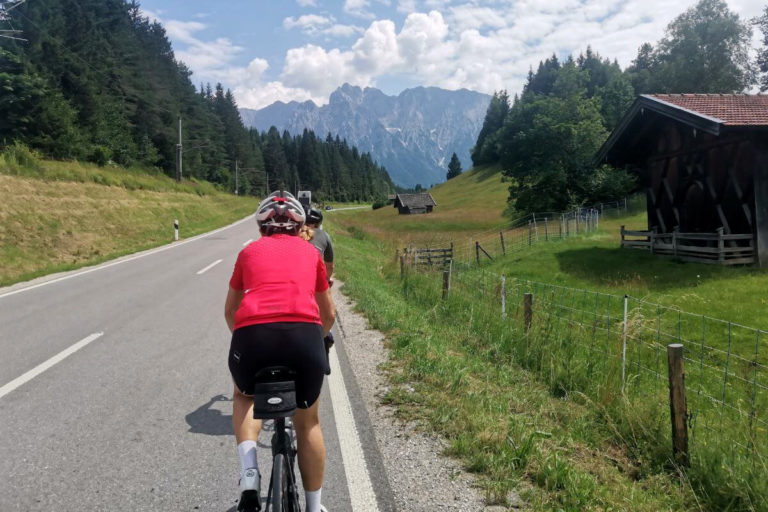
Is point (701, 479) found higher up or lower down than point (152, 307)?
lower down

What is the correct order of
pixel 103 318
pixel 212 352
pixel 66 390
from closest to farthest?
1. pixel 66 390
2. pixel 212 352
3. pixel 103 318

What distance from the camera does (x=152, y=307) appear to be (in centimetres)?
866

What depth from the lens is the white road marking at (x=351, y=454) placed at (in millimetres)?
3070

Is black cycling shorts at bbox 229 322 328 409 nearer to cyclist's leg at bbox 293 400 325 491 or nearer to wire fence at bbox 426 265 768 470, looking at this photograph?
cyclist's leg at bbox 293 400 325 491

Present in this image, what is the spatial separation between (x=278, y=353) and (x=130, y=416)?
2.81 metres

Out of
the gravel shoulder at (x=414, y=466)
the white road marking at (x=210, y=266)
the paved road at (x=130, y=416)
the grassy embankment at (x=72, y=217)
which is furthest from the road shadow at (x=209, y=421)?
the grassy embankment at (x=72, y=217)

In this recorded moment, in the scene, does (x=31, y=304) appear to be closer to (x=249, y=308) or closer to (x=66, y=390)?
(x=66, y=390)

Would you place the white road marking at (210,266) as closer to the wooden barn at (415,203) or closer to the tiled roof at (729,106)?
the tiled roof at (729,106)

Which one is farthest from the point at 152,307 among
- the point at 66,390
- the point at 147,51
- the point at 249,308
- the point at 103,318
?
the point at 147,51

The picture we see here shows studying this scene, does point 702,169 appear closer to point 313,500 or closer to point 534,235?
point 534,235

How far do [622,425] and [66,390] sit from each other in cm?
527

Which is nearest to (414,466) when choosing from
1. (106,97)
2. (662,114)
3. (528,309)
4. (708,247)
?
(528,309)

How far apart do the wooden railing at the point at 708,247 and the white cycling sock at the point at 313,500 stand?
1713cm

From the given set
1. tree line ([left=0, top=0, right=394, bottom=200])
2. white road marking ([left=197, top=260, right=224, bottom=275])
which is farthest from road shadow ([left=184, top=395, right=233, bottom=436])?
tree line ([left=0, top=0, right=394, bottom=200])
